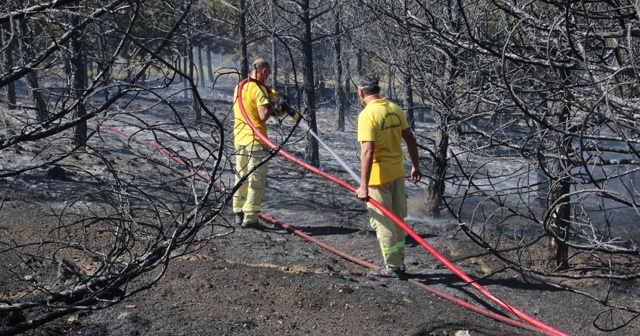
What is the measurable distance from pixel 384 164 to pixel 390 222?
57cm

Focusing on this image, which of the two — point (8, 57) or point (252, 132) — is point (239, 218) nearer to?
point (252, 132)

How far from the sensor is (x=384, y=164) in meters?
5.94

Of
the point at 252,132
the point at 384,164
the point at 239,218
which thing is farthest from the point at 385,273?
the point at 239,218

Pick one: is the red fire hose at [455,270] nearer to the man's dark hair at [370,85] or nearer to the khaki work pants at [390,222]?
the khaki work pants at [390,222]

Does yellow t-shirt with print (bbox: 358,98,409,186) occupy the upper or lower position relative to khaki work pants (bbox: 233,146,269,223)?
upper

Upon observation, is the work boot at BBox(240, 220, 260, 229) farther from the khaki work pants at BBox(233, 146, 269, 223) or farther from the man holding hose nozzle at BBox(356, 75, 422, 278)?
the man holding hose nozzle at BBox(356, 75, 422, 278)

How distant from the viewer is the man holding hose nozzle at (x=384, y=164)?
226 inches

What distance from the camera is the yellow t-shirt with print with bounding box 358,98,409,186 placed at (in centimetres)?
576

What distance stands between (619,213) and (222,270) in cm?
912

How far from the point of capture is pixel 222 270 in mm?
5578

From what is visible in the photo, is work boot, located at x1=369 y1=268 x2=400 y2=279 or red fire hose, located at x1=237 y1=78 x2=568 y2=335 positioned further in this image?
work boot, located at x1=369 y1=268 x2=400 y2=279

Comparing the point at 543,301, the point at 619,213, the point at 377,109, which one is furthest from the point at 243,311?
the point at 619,213

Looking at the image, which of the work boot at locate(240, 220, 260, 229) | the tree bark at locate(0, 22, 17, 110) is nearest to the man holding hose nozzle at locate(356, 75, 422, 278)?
the work boot at locate(240, 220, 260, 229)

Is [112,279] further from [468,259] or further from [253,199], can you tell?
[468,259]
